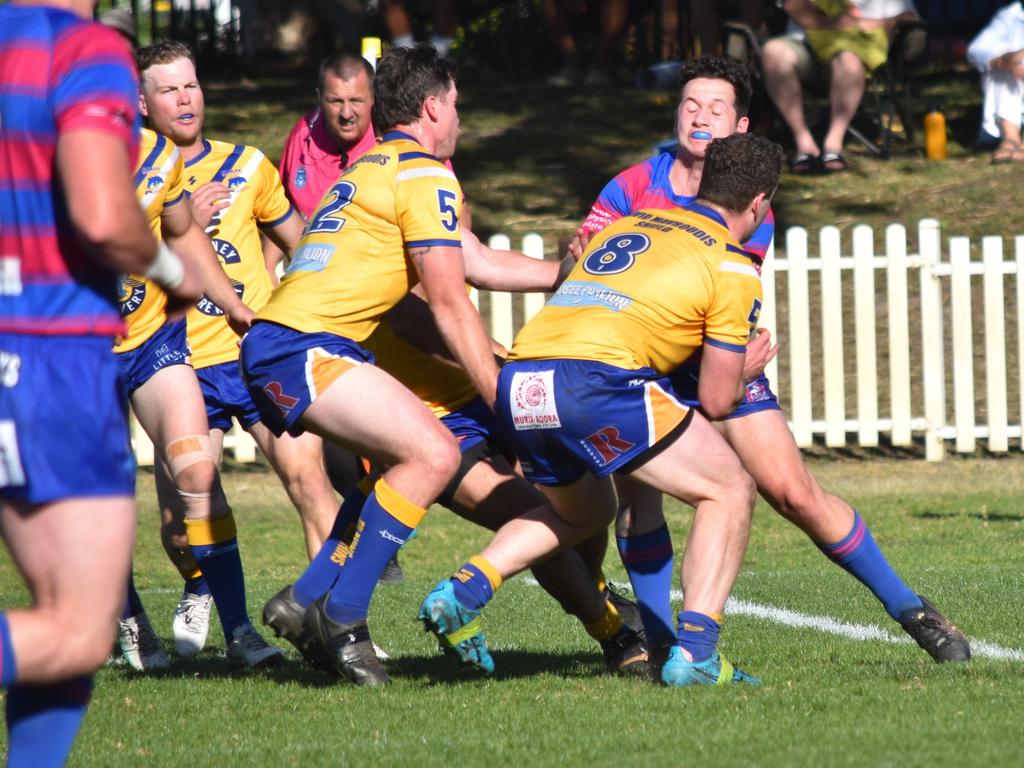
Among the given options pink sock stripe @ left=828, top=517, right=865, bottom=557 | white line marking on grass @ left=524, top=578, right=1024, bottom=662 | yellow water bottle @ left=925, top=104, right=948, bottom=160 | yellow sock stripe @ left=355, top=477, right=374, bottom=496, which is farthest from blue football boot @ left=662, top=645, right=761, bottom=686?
yellow water bottle @ left=925, top=104, right=948, bottom=160

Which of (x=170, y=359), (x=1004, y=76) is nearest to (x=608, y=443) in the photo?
(x=170, y=359)

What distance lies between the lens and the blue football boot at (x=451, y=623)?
5109 mm

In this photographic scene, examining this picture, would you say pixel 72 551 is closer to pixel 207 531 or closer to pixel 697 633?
pixel 697 633

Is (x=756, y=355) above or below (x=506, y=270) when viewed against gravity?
→ below

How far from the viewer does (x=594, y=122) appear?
18453 millimetres

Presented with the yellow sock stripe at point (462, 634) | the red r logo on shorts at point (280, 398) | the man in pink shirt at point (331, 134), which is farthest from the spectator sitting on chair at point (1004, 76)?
the yellow sock stripe at point (462, 634)

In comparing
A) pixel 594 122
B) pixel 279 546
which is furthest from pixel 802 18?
pixel 279 546

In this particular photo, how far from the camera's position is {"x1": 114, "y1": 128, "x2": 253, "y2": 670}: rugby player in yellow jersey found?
6.09m

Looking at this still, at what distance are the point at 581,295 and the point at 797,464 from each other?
99cm

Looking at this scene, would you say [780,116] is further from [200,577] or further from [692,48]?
[200,577]

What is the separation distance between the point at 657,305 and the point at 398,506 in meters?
1.09

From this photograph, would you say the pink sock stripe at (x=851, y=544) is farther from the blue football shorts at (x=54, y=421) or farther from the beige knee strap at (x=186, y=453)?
the blue football shorts at (x=54, y=421)

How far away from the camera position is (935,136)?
659 inches

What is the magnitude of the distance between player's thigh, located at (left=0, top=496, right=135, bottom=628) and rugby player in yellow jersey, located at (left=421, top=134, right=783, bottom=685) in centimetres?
183
